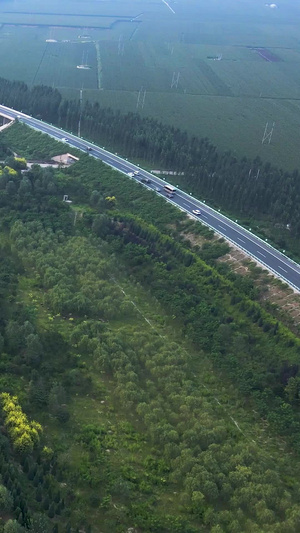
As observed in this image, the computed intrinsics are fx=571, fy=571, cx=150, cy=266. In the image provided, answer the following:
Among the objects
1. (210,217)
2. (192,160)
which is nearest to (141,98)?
(192,160)

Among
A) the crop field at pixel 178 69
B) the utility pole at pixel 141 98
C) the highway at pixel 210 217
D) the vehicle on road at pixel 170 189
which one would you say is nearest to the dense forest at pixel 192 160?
the highway at pixel 210 217

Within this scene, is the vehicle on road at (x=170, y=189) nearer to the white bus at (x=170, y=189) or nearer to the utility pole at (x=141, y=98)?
the white bus at (x=170, y=189)

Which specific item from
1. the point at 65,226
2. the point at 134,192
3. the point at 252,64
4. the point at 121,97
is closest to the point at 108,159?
the point at 134,192

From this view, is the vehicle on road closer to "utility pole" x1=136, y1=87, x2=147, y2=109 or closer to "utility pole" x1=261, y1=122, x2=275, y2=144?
"utility pole" x1=261, y1=122, x2=275, y2=144

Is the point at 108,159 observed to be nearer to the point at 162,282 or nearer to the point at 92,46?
the point at 162,282

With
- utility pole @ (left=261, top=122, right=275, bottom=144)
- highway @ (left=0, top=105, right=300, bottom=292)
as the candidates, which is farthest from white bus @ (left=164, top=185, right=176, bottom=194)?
utility pole @ (left=261, top=122, right=275, bottom=144)
